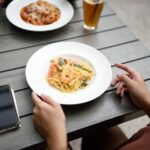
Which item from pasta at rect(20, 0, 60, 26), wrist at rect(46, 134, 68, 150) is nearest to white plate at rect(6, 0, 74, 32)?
pasta at rect(20, 0, 60, 26)

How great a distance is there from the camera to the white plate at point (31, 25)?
1.16 m

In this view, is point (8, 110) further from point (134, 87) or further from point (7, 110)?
point (134, 87)

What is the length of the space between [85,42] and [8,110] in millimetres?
481

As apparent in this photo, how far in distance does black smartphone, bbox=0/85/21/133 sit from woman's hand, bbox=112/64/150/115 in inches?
14.1

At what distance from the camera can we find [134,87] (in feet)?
3.06

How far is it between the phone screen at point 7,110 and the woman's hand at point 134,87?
362 millimetres

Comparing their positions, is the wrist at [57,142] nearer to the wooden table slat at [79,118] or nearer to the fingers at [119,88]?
the wooden table slat at [79,118]

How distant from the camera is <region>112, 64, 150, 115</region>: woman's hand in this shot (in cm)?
92

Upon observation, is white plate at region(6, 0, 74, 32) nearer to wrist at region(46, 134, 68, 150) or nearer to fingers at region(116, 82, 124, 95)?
fingers at region(116, 82, 124, 95)

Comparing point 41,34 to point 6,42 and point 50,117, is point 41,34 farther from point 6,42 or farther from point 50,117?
point 50,117

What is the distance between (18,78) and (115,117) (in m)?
0.37

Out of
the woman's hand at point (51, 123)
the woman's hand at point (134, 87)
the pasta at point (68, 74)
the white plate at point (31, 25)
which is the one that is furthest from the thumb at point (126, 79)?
the white plate at point (31, 25)

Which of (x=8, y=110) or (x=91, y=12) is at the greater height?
(x=91, y=12)

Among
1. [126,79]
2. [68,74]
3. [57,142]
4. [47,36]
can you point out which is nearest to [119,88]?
[126,79]
